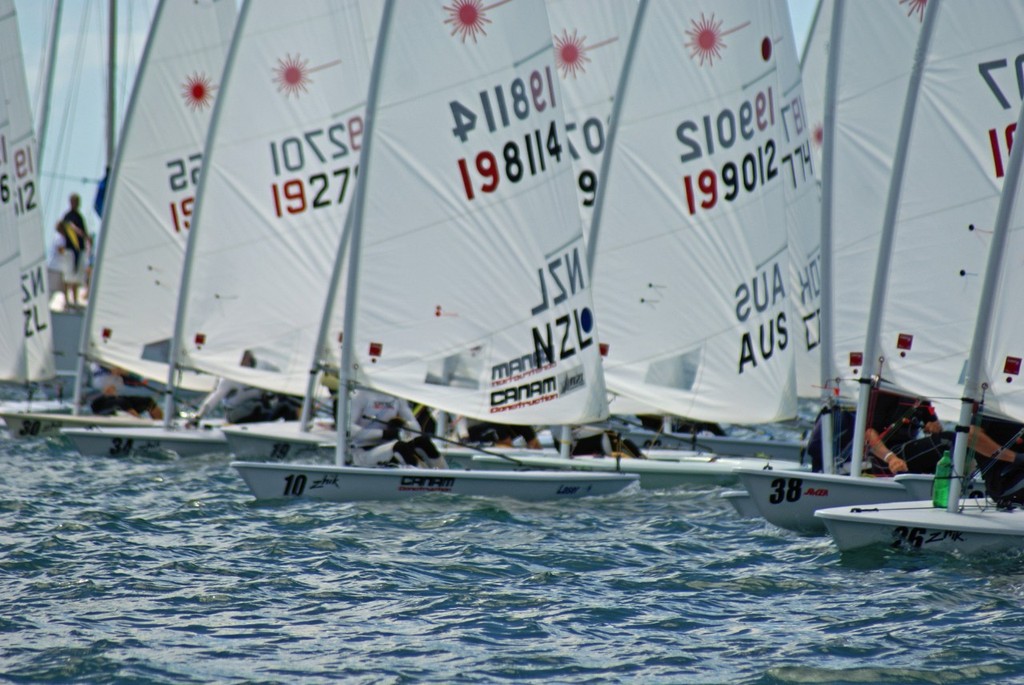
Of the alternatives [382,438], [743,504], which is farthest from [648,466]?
[382,438]

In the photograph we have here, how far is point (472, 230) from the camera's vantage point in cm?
1138

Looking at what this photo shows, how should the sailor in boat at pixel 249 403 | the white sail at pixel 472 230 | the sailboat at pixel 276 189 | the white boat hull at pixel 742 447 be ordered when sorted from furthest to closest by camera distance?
the sailor in boat at pixel 249 403
the sailboat at pixel 276 189
the white boat hull at pixel 742 447
the white sail at pixel 472 230

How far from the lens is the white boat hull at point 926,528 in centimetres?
862

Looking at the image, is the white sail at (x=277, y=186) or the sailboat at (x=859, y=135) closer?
the sailboat at (x=859, y=135)

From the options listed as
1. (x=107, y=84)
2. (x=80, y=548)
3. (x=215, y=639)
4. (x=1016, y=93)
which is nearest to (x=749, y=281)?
(x=1016, y=93)

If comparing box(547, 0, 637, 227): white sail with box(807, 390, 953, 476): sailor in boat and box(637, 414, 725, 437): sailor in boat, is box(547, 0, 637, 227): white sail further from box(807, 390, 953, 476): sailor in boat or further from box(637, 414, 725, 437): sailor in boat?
box(807, 390, 953, 476): sailor in boat

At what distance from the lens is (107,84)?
79.4ft

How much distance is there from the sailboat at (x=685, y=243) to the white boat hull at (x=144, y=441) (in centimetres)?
414

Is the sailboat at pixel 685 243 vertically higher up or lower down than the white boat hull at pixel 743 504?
higher up

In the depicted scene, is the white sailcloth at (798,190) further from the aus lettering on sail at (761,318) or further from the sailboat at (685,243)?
the sailboat at (685,243)

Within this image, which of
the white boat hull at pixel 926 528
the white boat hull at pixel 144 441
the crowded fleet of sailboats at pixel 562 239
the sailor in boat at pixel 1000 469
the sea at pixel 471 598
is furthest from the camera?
the white boat hull at pixel 144 441

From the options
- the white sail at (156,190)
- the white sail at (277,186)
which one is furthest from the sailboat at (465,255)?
the white sail at (156,190)

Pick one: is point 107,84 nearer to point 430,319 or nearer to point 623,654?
point 430,319

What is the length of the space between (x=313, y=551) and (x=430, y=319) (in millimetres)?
2679
